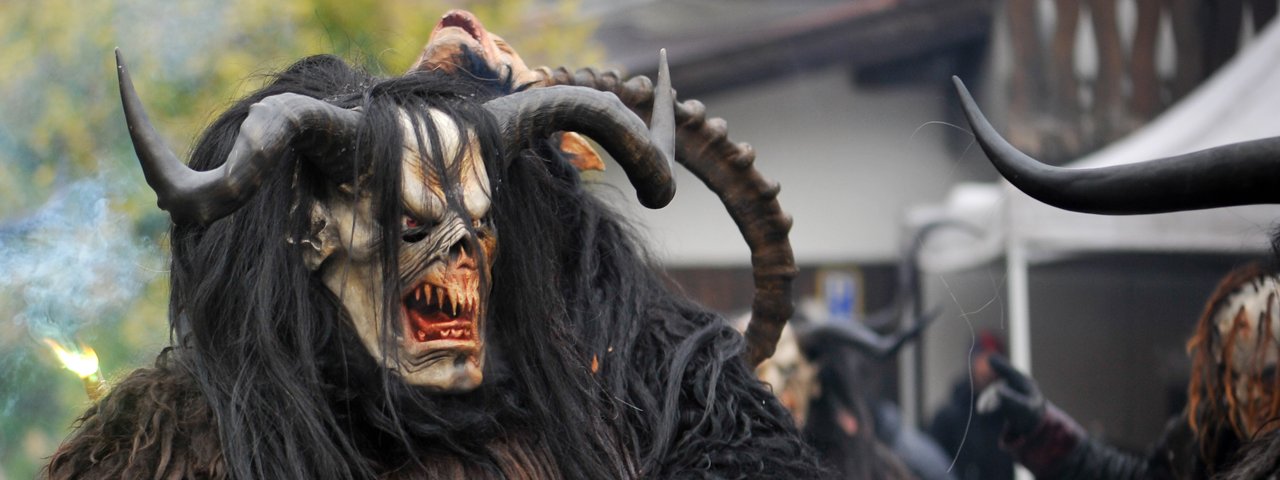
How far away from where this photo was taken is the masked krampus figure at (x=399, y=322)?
204 centimetres

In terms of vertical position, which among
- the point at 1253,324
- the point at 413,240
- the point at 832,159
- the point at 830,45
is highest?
the point at 830,45

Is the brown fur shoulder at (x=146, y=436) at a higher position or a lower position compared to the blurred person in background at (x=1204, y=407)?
higher

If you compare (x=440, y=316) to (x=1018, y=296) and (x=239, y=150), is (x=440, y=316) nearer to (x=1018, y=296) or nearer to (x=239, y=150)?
(x=239, y=150)

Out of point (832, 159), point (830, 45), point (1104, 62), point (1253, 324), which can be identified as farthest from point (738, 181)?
point (1104, 62)

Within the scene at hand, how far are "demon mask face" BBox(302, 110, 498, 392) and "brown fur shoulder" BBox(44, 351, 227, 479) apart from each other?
0.30 meters

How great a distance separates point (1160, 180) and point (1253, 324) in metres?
1.52

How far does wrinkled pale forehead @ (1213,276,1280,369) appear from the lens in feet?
9.75

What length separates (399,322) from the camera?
2.05 m

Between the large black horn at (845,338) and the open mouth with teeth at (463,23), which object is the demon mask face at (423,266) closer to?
the open mouth with teeth at (463,23)

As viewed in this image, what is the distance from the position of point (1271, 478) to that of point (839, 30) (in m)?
6.97

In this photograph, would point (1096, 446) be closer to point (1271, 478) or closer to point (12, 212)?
point (1271, 478)

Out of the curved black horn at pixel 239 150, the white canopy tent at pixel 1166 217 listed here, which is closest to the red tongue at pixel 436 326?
the curved black horn at pixel 239 150

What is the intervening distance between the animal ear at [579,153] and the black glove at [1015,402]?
54.5 inches

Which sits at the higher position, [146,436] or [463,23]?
[463,23]
